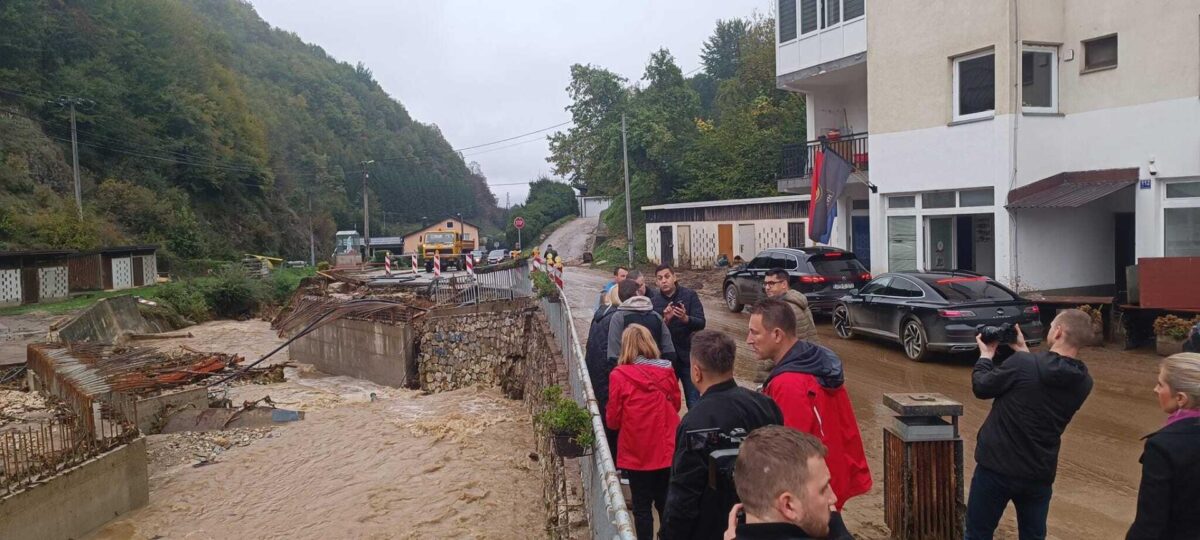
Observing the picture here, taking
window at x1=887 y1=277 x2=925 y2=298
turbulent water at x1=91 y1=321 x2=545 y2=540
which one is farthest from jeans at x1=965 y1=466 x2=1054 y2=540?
window at x1=887 y1=277 x2=925 y2=298

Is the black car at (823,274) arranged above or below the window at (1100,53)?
below

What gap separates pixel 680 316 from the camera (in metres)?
7.19

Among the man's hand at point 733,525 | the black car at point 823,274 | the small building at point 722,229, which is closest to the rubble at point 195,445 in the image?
the black car at point 823,274

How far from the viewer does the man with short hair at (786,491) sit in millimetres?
2238

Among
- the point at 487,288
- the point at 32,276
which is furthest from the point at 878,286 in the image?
the point at 32,276

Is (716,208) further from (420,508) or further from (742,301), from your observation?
(420,508)

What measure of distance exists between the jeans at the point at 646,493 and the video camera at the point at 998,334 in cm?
203

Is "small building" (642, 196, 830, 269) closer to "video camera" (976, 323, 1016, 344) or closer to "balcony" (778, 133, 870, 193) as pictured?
"balcony" (778, 133, 870, 193)

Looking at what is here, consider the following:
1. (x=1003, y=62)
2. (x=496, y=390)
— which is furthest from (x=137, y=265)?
(x=1003, y=62)

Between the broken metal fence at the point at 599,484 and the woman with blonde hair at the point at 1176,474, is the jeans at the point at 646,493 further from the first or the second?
the woman with blonde hair at the point at 1176,474

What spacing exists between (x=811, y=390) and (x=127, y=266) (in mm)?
34656

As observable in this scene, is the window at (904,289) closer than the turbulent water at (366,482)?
→ No

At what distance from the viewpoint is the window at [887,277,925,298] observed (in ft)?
39.8

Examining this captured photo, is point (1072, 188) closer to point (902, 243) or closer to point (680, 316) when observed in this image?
point (902, 243)
